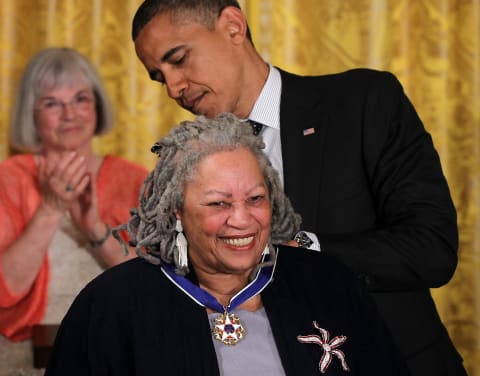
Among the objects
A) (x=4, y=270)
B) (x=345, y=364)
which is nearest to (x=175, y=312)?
(x=345, y=364)

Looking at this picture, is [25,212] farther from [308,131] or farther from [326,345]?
[326,345]

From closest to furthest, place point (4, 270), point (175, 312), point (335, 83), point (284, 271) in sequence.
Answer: point (175, 312) → point (284, 271) → point (335, 83) → point (4, 270)

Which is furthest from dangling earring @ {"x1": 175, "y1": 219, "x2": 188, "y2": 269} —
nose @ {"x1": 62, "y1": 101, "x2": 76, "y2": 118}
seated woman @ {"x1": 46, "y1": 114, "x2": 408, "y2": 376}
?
nose @ {"x1": 62, "y1": 101, "x2": 76, "y2": 118}

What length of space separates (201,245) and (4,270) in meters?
1.53

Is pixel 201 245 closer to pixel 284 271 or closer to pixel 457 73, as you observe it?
pixel 284 271

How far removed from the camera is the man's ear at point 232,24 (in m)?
2.44

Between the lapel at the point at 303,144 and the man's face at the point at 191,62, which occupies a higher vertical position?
the man's face at the point at 191,62

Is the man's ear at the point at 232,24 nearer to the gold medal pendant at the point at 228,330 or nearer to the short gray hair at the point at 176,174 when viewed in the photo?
the short gray hair at the point at 176,174

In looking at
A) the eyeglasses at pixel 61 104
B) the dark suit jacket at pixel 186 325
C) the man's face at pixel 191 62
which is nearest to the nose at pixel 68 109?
the eyeglasses at pixel 61 104

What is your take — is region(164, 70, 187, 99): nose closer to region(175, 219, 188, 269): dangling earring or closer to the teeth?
region(175, 219, 188, 269): dangling earring

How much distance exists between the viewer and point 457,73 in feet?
12.5

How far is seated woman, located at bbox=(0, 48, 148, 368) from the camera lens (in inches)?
130

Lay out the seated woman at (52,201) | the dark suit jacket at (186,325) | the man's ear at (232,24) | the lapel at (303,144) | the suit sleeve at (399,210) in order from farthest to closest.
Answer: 1. the seated woman at (52,201)
2. the man's ear at (232,24)
3. the lapel at (303,144)
4. the suit sleeve at (399,210)
5. the dark suit jacket at (186,325)

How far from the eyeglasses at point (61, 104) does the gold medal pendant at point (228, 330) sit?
160 centimetres
